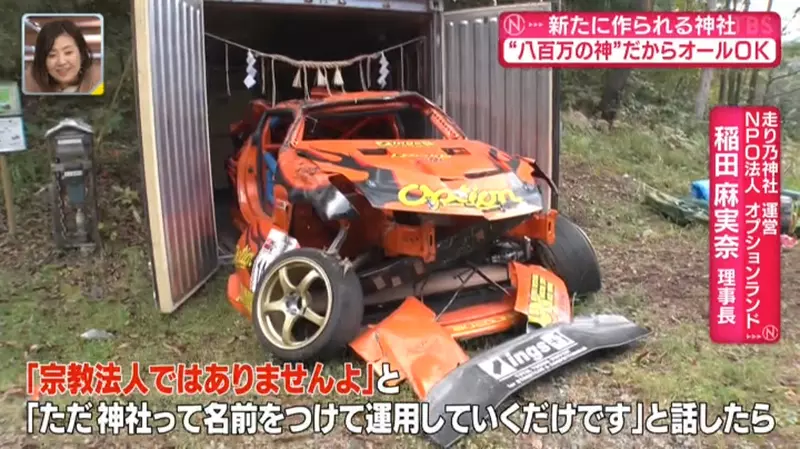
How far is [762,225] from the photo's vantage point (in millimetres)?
4480

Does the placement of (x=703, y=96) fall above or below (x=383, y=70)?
below

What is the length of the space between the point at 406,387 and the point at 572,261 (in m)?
2.00

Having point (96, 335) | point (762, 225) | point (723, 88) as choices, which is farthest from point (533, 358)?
point (723, 88)

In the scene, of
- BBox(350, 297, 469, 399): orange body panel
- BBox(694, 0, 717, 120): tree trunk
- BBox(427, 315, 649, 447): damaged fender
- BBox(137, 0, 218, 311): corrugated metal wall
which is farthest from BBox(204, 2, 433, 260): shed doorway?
BBox(694, 0, 717, 120): tree trunk

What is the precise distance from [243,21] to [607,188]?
16.9ft

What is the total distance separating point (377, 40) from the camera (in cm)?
916

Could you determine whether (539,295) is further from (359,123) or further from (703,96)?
(703,96)

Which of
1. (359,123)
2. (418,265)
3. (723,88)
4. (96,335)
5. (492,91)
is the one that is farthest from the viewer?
(723,88)

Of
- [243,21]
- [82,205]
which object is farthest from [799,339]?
[243,21]

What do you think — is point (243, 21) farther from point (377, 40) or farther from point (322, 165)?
point (322, 165)

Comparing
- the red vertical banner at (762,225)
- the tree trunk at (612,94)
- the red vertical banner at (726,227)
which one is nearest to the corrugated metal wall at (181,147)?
the red vertical banner at (726,227)

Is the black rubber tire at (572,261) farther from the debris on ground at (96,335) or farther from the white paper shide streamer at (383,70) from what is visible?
the white paper shide streamer at (383,70)

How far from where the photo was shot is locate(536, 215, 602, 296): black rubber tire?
534 cm

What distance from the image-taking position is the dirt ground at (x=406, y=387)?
355cm
